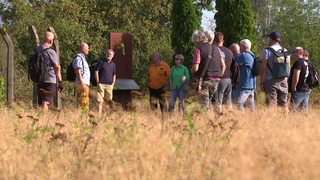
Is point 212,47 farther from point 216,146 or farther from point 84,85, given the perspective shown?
point 216,146

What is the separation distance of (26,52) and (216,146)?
26.6 m

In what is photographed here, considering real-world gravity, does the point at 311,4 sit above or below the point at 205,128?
above

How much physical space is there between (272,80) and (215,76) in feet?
4.49

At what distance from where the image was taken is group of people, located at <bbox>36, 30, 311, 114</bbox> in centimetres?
935

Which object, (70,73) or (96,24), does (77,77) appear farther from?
(96,24)

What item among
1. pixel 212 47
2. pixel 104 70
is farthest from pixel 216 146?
pixel 104 70

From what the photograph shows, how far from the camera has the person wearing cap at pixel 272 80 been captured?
1023 cm

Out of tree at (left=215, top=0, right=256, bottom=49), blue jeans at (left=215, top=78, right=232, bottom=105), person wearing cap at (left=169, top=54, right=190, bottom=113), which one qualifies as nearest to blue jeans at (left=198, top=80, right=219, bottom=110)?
blue jeans at (left=215, top=78, right=232, bottom=105)

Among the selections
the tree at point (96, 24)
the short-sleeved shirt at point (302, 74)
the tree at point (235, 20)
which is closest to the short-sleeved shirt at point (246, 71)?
the short-sleeved shirt at point (302, 74)

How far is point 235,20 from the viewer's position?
21.0 meters

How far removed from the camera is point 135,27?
33219mm

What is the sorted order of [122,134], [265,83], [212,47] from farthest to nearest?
[265,83], [212,47], [122,134]

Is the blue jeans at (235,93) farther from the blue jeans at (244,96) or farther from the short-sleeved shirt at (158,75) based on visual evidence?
the short-sleeved shirt at (158,75)

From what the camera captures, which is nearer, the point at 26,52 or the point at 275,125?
the point at 275,125
